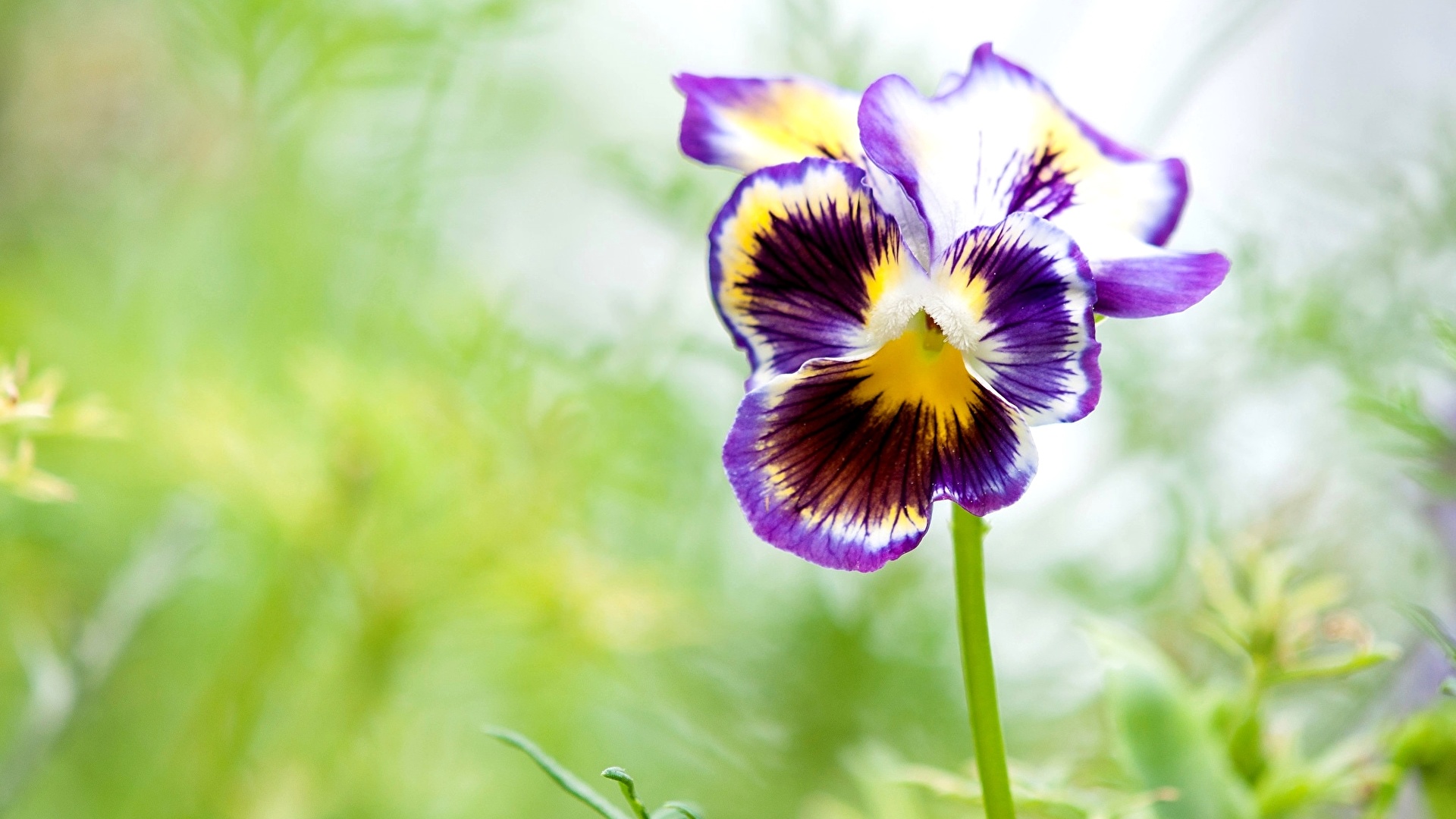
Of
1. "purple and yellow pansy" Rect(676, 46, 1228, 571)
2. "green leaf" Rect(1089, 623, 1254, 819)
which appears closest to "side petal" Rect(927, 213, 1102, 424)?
"purple and yellow pansy" Rect(676, 46, 1228, 571)

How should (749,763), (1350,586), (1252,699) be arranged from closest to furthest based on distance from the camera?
(1252,699)
(1350,586)
(749,763)

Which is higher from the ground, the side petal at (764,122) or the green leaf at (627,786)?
the side petal at (764,122)

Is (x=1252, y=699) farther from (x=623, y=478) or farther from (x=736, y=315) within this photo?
(x=623, y=478)

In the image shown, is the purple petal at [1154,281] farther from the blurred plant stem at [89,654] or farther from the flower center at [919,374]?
the blurred plant stem at [89,654]

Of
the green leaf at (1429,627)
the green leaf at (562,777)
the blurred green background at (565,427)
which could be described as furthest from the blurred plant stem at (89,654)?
the green leaf at (1429,627)

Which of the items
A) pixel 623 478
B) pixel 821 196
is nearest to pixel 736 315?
pixel 821 196

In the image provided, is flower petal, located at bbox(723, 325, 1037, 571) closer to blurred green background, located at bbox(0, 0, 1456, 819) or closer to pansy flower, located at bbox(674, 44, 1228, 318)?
pansy flower, located at bbox(674, 44, 1228, 318)

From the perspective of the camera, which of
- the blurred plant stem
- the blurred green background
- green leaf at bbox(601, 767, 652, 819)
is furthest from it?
the blurred green background
